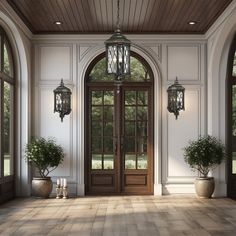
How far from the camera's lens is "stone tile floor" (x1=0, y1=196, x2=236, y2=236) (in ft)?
19.0

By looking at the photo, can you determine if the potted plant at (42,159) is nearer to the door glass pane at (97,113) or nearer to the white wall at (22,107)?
the white wall at (22,107)

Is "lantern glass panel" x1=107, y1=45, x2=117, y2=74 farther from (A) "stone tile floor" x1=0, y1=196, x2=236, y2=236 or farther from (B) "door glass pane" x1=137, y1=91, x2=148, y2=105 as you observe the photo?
(B) "door glass pane" x1=137, y1=91, x2=148, y2=105

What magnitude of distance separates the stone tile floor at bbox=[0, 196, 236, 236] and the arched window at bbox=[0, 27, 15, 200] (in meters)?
0.42

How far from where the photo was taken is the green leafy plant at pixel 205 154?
8.87 m

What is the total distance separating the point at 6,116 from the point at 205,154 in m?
3.65

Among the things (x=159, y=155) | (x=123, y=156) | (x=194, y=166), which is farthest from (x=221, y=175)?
(x=123, y=156)

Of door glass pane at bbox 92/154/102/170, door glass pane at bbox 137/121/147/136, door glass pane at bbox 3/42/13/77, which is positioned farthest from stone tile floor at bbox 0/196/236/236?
door glass pane at bbox 3/42/13/77

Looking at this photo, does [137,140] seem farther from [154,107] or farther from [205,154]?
[205,154]

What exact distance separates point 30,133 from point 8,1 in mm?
2912

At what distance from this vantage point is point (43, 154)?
29.3ft

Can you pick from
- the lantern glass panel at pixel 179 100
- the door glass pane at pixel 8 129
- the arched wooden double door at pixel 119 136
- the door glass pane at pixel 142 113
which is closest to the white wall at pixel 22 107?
the door glass pane at pixel 8 129

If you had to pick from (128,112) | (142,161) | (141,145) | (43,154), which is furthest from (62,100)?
(142,161)

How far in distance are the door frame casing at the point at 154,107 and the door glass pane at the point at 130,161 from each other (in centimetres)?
43

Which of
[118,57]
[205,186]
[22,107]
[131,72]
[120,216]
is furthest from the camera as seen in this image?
[131,72]
